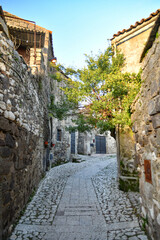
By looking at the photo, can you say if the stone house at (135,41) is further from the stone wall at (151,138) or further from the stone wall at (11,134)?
the stone wall at (11,134)

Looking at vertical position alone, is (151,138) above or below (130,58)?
below

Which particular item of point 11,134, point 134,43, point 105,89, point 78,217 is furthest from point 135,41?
point 78,217

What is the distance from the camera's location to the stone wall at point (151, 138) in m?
2.01

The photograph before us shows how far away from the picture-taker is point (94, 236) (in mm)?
2498

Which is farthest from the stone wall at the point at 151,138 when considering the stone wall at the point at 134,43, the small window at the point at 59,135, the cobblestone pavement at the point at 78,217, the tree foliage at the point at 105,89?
the small window at the point at 59,135

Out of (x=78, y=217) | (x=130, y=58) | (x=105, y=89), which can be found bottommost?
(x=78, y=217)

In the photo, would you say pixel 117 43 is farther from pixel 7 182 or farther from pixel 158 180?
pixel 7 182

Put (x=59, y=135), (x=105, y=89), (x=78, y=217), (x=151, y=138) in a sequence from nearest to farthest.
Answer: (x=151, y=138) → (x=78, y=217) → (x=105, y=89) → (x=59, y=135)

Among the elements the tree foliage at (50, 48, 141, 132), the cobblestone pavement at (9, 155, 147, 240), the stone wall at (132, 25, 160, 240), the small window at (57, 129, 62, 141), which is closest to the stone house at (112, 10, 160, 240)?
the stone wall at (132, 25, 160, 240)

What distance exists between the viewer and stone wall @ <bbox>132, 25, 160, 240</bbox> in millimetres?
2008

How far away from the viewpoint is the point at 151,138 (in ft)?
7.34

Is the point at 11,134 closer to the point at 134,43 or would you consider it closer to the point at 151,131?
the point at 151,131

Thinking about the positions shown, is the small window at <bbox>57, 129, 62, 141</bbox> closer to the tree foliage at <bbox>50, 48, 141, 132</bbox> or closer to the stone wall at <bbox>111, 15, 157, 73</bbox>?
the tree foliage at <bbox>50, 48, 141, 132</bbox>

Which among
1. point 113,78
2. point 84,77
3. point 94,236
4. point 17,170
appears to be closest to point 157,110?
point 94,236
